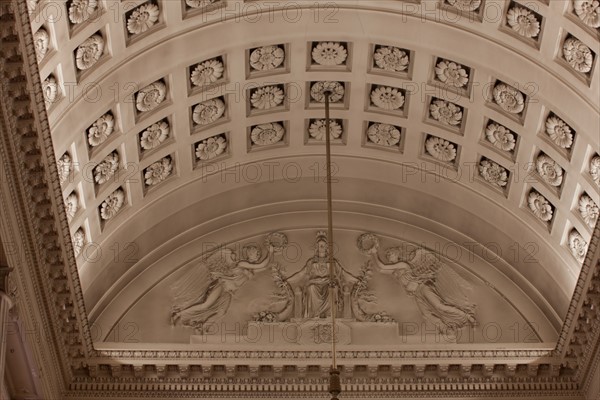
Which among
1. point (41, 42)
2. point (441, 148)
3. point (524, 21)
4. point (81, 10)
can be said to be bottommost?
point (41, 42)

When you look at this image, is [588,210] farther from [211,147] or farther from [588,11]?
[211,147]

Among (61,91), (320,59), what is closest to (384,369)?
(320,59)

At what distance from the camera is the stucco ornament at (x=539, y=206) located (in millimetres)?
22328

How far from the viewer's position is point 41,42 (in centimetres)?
1769

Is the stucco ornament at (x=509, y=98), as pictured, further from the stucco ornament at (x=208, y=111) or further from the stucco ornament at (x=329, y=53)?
the stucco ornament at (x=208, y=111)

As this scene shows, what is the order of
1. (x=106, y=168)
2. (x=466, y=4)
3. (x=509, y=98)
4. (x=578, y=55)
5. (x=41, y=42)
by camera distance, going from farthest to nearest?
(x=106, y=168) → (x=509, y=98) → (x=466, y=4) → (x=578, y=55) → (x=41, y=42)

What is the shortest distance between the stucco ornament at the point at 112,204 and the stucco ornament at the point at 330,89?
13.1 feet

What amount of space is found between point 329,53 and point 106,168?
175 inches

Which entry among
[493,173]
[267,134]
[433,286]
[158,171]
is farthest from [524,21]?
[158,171]

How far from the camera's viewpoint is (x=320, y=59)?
21.8m

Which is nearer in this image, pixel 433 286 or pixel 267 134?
pixel 267 134

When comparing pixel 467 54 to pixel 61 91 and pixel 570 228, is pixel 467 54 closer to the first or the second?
pixel 570 228

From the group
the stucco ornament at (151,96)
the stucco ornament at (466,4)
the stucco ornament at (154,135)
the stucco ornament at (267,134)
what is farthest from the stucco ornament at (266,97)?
the stucco ornament at (466,4)

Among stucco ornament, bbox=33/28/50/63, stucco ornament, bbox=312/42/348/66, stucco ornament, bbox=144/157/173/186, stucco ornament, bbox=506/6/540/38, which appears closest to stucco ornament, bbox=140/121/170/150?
stucco ornament, bbox=144/157/173/186
